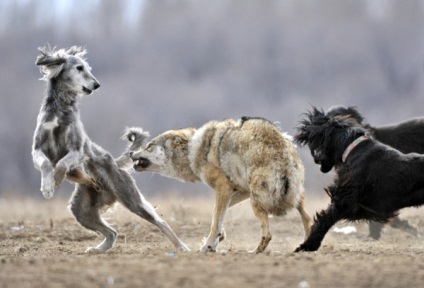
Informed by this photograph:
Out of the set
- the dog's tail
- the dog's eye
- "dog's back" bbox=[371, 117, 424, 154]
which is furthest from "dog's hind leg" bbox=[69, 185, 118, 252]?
"dog's back" bbox=[371, 117, 424, 154]

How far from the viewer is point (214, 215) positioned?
371 inches

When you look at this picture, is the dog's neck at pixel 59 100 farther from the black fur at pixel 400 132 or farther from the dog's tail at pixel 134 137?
the black fur at pixel 400 132

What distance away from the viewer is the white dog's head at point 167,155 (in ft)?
34.3

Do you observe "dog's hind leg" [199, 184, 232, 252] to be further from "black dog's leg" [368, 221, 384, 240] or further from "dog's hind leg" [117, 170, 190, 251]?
"black dog's leg" [368, 221, 384, 240]

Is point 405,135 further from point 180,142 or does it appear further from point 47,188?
point 47,188

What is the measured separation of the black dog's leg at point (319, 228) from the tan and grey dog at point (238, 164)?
33 cm

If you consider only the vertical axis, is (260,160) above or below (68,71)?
below

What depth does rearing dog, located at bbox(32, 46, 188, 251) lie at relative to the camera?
10039 millimetres

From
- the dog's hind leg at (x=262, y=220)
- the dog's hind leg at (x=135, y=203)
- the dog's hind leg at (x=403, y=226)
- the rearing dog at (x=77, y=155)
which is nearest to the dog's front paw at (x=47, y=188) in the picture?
the rearing dog at (x=77, y=155)

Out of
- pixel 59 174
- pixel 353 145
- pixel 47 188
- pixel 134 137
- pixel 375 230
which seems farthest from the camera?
pixel 375 230

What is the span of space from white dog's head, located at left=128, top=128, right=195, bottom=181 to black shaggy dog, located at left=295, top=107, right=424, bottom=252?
6.25 ft

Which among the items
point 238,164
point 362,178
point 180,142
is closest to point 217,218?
point 238,164

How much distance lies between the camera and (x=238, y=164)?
9328 millimetres

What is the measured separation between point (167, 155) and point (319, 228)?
261 cm
